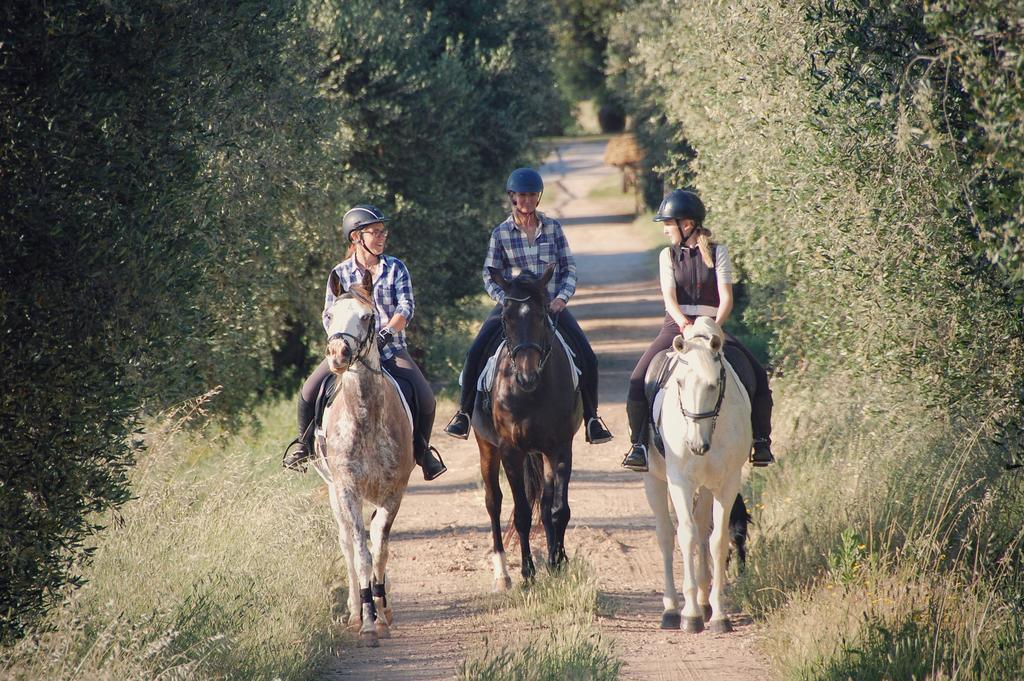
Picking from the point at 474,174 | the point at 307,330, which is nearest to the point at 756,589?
the point at 307,330

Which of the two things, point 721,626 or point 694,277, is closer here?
point 721,626

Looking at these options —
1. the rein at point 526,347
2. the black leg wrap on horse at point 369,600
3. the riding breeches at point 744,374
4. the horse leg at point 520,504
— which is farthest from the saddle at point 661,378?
the black leg wrap on horse at point 369,600

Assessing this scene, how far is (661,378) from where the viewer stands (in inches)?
349

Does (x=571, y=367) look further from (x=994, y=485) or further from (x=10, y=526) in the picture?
(x=10, y=526)

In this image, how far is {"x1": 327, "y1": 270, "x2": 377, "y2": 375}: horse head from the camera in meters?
7.79

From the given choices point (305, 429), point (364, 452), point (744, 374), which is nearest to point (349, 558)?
point (364, 452)

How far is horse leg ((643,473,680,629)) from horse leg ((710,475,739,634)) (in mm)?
345

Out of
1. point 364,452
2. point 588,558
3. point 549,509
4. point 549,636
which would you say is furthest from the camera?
point 588,558

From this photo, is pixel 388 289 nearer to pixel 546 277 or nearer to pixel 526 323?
pixel 526 323

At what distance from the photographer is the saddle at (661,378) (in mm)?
8742

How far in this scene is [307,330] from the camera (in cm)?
1756

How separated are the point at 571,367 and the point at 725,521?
206 centimetres

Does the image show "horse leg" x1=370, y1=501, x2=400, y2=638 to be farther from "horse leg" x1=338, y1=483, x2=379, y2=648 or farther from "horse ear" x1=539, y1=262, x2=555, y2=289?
"horse ear" x1=539, y1=262, x2=555, y2=289

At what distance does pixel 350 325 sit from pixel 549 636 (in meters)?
2.59
